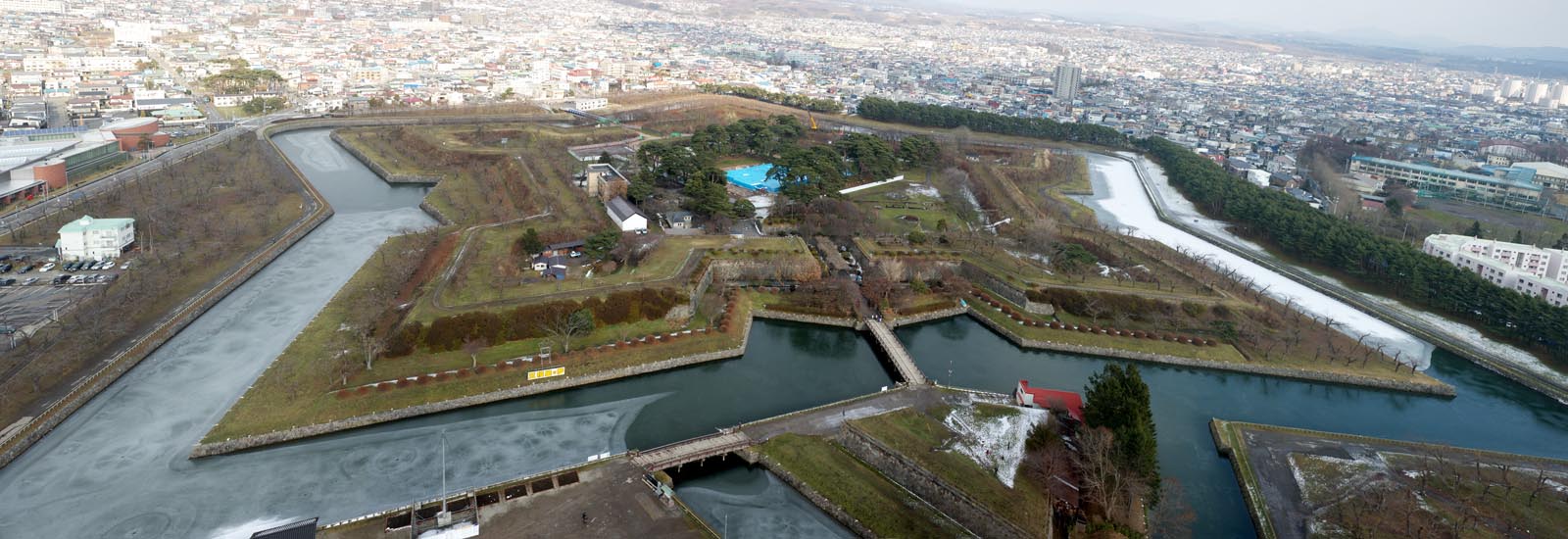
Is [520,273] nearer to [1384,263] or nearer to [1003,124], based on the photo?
[1384,263]

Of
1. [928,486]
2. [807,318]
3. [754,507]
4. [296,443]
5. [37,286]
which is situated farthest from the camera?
[807,318]

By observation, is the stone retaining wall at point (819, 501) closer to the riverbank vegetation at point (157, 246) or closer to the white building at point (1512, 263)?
the riverbank vegetation at point (157, 246)

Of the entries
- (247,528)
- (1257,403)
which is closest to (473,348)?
(247,528)

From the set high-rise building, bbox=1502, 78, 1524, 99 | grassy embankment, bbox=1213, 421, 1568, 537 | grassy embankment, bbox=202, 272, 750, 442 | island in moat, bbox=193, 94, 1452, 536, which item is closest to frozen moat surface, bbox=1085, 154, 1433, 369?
island in moat, bbox=193, 94, 1452, 536

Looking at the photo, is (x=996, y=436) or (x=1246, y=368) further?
(x=1246, y=368)

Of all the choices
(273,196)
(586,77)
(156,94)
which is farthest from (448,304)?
(586,77)

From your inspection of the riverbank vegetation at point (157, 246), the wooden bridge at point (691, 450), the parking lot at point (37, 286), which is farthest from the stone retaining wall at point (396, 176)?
the wooden bridge at point (691, 450)
